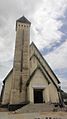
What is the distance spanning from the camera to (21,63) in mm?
27500

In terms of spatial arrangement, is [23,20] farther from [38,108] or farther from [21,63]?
[38,108]

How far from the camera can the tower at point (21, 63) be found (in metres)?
25.3

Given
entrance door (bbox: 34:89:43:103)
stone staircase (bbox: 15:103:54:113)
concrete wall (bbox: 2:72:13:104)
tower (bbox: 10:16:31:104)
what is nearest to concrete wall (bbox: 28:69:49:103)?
tower (bbox: 10:16:31:104)

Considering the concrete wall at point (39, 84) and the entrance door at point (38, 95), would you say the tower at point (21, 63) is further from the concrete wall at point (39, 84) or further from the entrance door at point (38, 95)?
the entrance door at point (38, 95)

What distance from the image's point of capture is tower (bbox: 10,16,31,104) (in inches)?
998

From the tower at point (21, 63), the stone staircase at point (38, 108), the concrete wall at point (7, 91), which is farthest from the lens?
the concrete wall at point (7, 91)

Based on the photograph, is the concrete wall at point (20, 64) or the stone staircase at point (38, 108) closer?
the stone staircase at point (38, 108)

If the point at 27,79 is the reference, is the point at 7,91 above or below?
below

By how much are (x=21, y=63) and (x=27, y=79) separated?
2740 millimetres

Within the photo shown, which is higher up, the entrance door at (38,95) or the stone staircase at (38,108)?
the entrance door at (38,95)

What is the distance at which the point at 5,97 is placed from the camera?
2697 centimetres

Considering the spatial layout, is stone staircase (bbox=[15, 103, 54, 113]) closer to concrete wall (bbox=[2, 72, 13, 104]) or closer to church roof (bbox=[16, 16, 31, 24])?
concrete wall (bbox=[2, 72, 13, 104])

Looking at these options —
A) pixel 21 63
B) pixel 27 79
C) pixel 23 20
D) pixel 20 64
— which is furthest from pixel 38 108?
pixel 23 20

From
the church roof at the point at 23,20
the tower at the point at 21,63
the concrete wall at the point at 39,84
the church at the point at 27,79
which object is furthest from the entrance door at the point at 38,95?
the church roof at the point at 23,20
